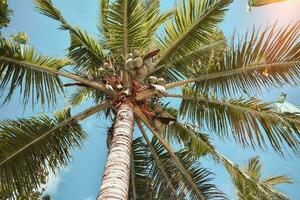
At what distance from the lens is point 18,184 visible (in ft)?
22.7

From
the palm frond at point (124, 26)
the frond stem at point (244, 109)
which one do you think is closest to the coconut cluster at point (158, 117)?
the frond stem at point (244, 109)

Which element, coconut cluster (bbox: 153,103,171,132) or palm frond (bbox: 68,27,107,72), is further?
palm frond (bbox: 68,27,107,72)

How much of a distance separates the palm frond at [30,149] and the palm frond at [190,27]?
2.22 m

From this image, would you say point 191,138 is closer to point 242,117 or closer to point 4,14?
point 242,117

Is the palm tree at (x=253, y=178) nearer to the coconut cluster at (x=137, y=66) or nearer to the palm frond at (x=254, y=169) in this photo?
the palm frond at (x=254, y=169)

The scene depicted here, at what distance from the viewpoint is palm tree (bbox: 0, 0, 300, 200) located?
268 inches

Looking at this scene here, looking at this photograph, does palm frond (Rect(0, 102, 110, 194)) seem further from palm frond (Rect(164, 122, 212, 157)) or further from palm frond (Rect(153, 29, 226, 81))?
palm frond (Rect(164, 122, 212, 157))

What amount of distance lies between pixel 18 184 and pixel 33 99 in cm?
144

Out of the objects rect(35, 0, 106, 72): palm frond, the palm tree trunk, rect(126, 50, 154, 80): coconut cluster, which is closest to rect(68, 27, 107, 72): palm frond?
rect(35, 0, 106, 72): palm frond

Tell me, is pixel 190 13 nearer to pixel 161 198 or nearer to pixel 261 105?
pixel 261 105

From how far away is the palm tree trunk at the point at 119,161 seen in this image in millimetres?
4344

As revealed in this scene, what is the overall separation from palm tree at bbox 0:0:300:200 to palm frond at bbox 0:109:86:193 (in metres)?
0.02

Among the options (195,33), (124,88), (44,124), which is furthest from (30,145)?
→ (195,33)

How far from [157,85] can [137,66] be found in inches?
17.5
